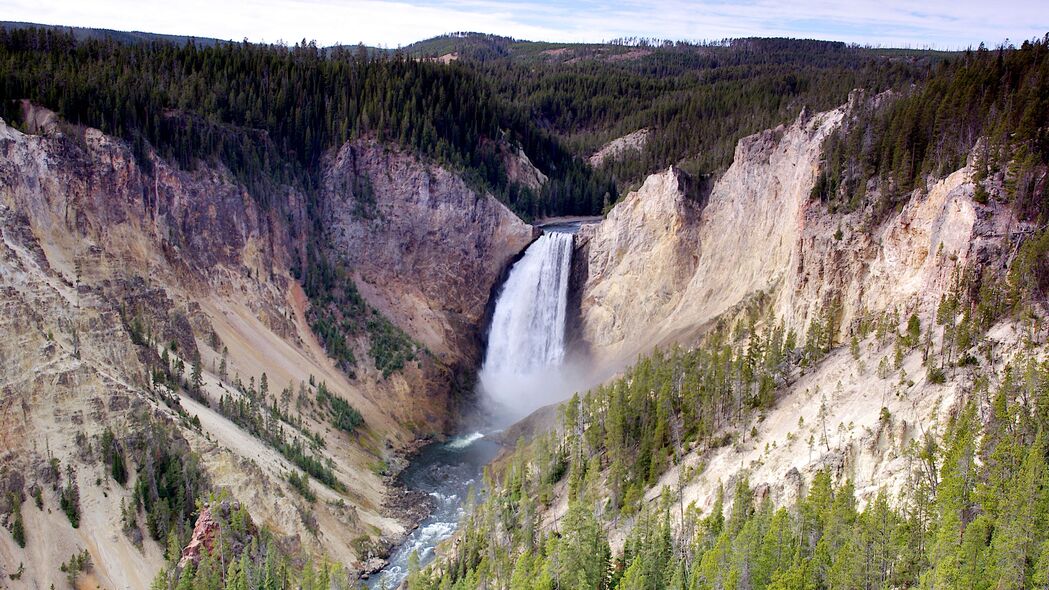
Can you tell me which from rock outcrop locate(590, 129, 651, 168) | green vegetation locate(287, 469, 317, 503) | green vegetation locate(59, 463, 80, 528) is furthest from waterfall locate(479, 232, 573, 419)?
rock outcrop locate(590, 129, 651, 168)

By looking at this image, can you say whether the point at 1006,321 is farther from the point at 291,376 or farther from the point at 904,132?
the point at 291,376

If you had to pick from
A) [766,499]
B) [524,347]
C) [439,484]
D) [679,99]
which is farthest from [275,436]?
[679,99]

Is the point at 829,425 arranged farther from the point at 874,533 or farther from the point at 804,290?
the point at 804,290

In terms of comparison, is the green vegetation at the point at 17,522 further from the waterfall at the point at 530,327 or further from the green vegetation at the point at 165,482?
the waterfall at the point at 530,327

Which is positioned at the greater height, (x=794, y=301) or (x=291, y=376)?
(x=794, y=301)

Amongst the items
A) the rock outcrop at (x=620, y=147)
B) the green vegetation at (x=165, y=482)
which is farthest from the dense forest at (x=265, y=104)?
the green vegetation at (x=165, y=482)

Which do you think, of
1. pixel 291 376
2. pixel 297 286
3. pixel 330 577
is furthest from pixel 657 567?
pixel 297 286
